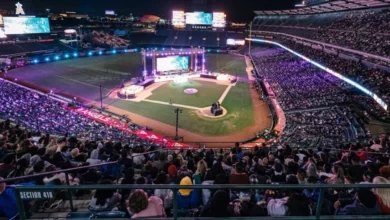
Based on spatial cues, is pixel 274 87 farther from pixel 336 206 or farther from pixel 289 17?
pixel 289 17

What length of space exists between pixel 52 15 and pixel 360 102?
107 meters

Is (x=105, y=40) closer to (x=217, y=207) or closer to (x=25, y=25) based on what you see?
(x=25, y=25)

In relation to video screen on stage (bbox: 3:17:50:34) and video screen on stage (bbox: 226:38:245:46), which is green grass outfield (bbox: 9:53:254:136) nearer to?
video screen on stage (bbox: 3:17:50:34)

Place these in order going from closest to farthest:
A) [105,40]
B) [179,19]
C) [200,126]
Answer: [200,126]
[105,40]
[179,19]

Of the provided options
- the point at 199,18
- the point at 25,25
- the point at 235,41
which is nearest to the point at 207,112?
the point at 25,25

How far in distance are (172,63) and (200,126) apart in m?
24.1

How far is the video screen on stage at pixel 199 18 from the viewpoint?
96250mm

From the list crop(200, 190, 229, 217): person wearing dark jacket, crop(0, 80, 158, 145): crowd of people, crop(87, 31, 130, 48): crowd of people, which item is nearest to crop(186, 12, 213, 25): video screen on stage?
crop(87, 31, 130, 48): crowd of people

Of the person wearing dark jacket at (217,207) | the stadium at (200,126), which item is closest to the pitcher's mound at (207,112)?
the stadium at (200,126)

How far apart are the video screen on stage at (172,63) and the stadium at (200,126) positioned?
19 cm

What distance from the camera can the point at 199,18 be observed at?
9662cm

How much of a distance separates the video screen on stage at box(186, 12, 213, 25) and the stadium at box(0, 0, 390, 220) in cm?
1238

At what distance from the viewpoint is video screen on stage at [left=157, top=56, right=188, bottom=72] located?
50031 millimetres

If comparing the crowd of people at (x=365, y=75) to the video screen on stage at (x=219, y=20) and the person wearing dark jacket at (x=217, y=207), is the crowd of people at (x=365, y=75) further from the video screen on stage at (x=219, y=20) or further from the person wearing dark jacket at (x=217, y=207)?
the video screen on stage at (x=219, y=20)
